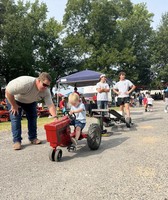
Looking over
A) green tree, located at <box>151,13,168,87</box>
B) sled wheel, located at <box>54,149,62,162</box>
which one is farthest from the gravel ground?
green tree, located at <box>151,13,168,87</box>

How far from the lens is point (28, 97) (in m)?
5.67

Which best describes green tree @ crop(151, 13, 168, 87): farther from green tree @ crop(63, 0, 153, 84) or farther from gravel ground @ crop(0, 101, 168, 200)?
gravel ground @ crop(0, 101, 168, 200)

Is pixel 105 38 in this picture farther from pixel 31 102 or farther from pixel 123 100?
pixel 31 102

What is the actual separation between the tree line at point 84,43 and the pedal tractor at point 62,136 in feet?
112

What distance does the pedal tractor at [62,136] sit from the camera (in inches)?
186

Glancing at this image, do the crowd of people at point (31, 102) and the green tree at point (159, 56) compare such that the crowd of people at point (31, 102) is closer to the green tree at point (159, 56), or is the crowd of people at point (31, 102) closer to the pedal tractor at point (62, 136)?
the pedal tractor at point (62, 136)

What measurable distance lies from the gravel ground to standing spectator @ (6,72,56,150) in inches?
17.6

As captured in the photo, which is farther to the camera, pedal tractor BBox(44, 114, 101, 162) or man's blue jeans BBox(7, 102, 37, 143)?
man's blue jeans BBox(7, 102, 37, 143)

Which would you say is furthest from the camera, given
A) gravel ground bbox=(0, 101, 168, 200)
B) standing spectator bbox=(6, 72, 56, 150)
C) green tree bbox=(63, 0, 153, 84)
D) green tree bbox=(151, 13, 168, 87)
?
green tree bbox=(151, 13, 168, 87)

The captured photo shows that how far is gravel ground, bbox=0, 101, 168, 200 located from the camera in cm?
327

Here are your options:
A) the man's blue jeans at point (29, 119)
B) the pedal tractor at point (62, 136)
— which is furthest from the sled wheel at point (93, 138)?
the man's blue jeans at point (29, 119)

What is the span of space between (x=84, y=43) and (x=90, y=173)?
42958 mm

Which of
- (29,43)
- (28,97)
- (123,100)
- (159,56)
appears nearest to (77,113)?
(28,97)

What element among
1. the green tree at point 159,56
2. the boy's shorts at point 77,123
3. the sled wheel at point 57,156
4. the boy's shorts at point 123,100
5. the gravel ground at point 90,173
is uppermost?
the green tree at point 159,56
